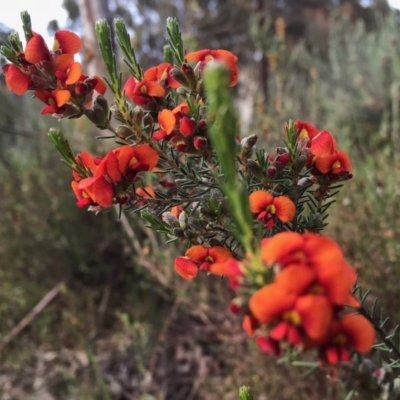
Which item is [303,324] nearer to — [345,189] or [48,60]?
[48,60]

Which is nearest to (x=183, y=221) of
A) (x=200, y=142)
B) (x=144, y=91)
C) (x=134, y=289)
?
(x=200, y=142)

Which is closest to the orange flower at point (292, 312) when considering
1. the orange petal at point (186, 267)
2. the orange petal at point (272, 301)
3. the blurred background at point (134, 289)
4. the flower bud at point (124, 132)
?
the orange petal at point (272, 301)

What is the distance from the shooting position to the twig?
Answer: 2727 mm

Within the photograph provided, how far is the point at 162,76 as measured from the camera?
80cm

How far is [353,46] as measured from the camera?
14.6 ft

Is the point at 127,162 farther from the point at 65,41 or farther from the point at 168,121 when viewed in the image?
the point at 65,41

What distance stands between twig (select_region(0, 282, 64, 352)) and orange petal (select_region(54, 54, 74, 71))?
2.08 meters

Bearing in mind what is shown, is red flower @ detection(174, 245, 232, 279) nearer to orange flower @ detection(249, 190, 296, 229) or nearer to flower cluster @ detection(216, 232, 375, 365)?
orange flower @ detection(249, 190, 296, 229)

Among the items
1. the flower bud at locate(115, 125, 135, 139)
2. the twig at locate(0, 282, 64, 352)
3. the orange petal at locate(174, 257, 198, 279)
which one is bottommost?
the twig at locate(0, 282, 64, 352)

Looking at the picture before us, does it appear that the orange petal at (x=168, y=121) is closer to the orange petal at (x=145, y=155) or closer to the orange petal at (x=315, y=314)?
the orange petal at (x=145, y=155)

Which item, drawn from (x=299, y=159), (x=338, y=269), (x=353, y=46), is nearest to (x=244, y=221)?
(x=338, y=269)

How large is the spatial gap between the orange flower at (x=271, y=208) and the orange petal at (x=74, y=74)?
0.35 m

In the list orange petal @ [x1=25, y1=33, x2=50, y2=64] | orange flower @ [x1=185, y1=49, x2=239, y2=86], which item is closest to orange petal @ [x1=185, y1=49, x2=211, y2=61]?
orange flower @ [x1=185, y1=49, x2=239, y2=86]

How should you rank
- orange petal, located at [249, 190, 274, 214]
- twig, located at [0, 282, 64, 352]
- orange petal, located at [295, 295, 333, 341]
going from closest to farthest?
orange petal, located at [295, 295, 333, 341] < orange petal, located at [249, 190, 274, 214] < twig, located at [0, 282, 64, 352]
